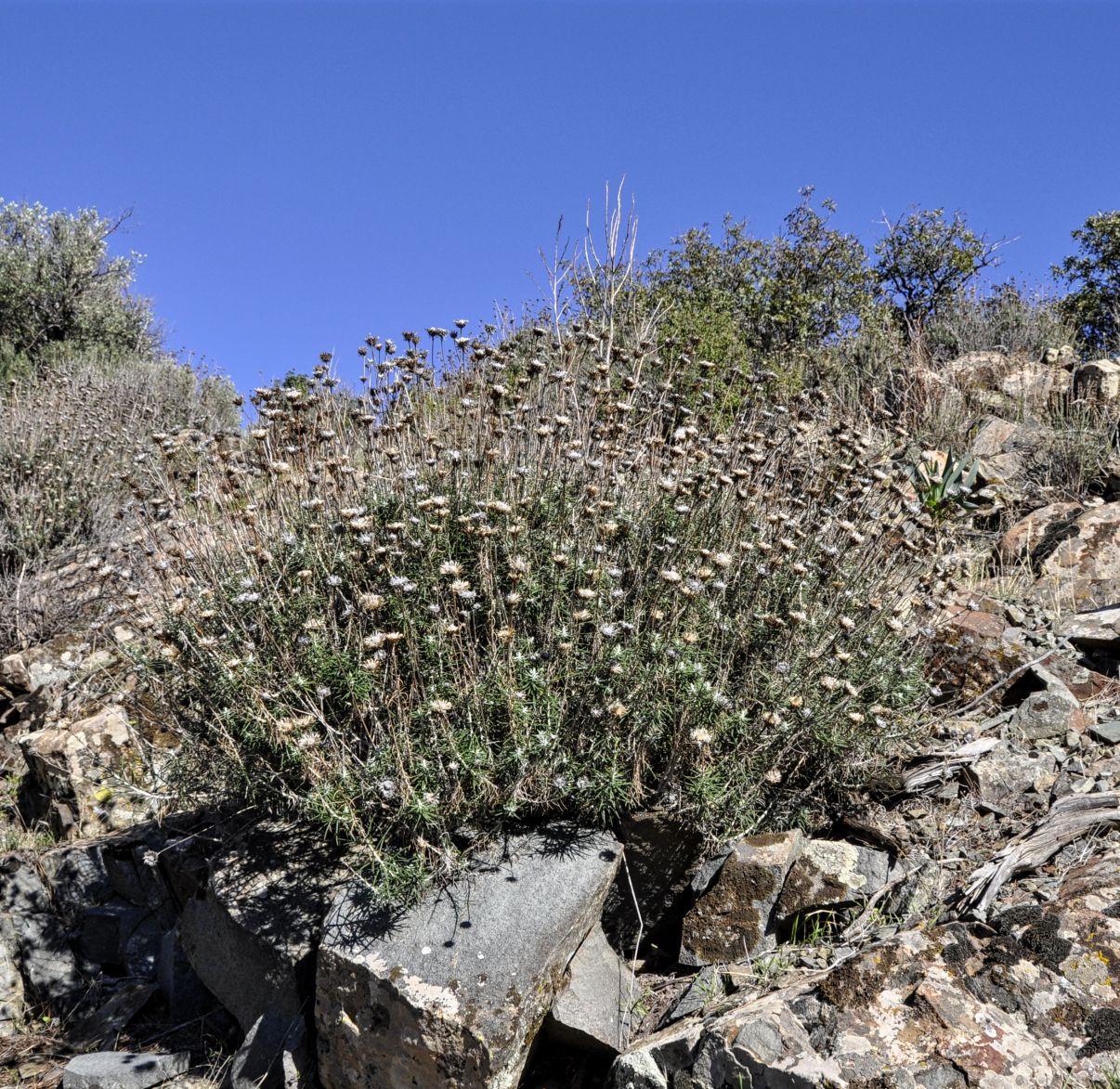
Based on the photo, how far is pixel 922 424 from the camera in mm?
9531

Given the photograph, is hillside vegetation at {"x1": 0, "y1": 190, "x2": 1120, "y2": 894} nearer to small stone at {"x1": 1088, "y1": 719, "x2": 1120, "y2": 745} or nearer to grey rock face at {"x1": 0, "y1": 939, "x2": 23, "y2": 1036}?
small stone at {"x1": 1088, "y1": 719, "x2": 1120, "y2": 745}

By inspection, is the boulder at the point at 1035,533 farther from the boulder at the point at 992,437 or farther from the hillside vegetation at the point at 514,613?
the boulder at the point at 992,437

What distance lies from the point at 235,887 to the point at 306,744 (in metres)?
1.03

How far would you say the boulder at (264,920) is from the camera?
3.84 m

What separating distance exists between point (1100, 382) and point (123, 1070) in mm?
9751

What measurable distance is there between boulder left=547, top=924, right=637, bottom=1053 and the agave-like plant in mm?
4815

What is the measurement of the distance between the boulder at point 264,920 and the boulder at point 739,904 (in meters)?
1.52

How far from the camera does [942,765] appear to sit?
4367 millimetres

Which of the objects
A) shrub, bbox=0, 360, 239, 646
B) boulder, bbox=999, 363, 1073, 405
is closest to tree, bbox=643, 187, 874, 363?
boulder, bbox=999, 363, 1073, 405

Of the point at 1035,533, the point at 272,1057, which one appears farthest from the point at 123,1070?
the point at 1035,533

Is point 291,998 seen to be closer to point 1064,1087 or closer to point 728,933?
point 728,933

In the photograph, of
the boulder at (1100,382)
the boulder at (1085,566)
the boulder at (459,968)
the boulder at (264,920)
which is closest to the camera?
the boulder at (459,968)

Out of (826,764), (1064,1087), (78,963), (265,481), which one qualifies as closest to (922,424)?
(826,764)

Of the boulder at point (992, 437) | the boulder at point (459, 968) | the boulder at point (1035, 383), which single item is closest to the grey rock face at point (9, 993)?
the boulder at point (459, 968)
